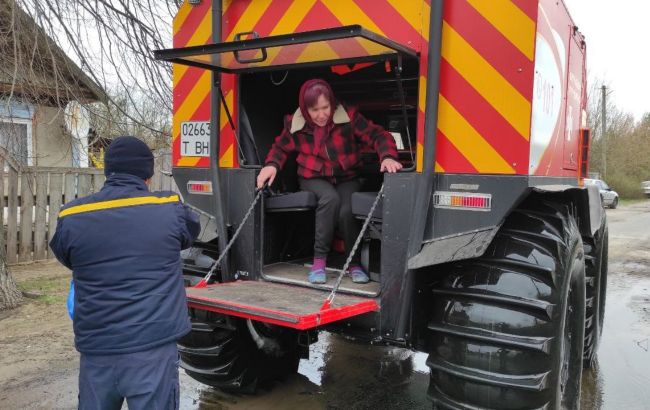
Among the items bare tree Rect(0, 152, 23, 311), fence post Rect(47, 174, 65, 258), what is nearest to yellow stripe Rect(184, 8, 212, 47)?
bare tree Rect(0, 152, 23, 311)

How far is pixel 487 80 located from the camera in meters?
2.46

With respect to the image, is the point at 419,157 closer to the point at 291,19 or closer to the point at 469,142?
the point at 469,142

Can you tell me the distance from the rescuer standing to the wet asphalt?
1.57 metres

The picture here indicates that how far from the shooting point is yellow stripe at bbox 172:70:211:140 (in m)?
3.34

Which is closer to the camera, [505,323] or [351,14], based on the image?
[505,323]

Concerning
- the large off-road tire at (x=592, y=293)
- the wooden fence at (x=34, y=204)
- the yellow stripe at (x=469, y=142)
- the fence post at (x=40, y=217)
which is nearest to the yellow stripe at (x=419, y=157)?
the yellow stripe at (x=469, y=142)

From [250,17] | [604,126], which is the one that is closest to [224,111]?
[250,17]

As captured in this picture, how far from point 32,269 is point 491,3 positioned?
7454 mm

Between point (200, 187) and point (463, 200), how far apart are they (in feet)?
5.49

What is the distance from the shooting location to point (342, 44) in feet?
8.83

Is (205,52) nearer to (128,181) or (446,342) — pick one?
(128,181)

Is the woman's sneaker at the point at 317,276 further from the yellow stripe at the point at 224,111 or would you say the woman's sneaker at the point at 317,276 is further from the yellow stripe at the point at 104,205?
the yellow stripe at the point at 104,205

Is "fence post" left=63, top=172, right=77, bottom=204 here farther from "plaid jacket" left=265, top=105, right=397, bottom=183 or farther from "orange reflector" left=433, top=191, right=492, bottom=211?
"orange reflector" left=433, top=191, right=492, bottom=211

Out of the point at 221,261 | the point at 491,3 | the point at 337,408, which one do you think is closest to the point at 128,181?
the point at 221,261
